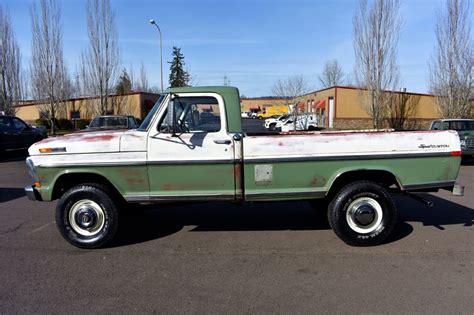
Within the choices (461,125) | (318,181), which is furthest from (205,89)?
(461,125)

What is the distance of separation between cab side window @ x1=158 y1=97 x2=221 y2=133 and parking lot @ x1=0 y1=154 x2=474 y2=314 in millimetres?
1566

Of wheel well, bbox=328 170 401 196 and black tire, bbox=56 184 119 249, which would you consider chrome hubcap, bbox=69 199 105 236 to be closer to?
black tire, bbox=56 184 119 249

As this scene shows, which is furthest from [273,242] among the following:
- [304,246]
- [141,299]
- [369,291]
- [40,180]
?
[40,180]

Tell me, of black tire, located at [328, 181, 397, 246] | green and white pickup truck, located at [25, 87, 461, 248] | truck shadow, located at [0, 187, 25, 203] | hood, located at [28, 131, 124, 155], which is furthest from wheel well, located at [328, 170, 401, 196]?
truck shadow, located at [0, 187, 25, 203]

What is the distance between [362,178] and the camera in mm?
5348

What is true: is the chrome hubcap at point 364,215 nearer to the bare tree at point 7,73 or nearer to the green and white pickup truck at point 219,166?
the green and white pickup truck at point 219,166

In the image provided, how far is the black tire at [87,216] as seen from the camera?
5.02 metres

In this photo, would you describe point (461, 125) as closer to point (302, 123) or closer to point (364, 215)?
point (364, 215)

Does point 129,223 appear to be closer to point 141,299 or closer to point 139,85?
point 141,299

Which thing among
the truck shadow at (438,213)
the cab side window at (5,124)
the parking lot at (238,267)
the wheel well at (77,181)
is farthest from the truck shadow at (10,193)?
the truck shadow at (438,213)

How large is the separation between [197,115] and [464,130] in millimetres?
12365

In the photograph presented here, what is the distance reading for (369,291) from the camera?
3.77 metres

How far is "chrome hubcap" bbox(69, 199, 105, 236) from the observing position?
507 cm

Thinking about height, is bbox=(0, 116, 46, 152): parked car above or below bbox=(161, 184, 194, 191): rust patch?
above
